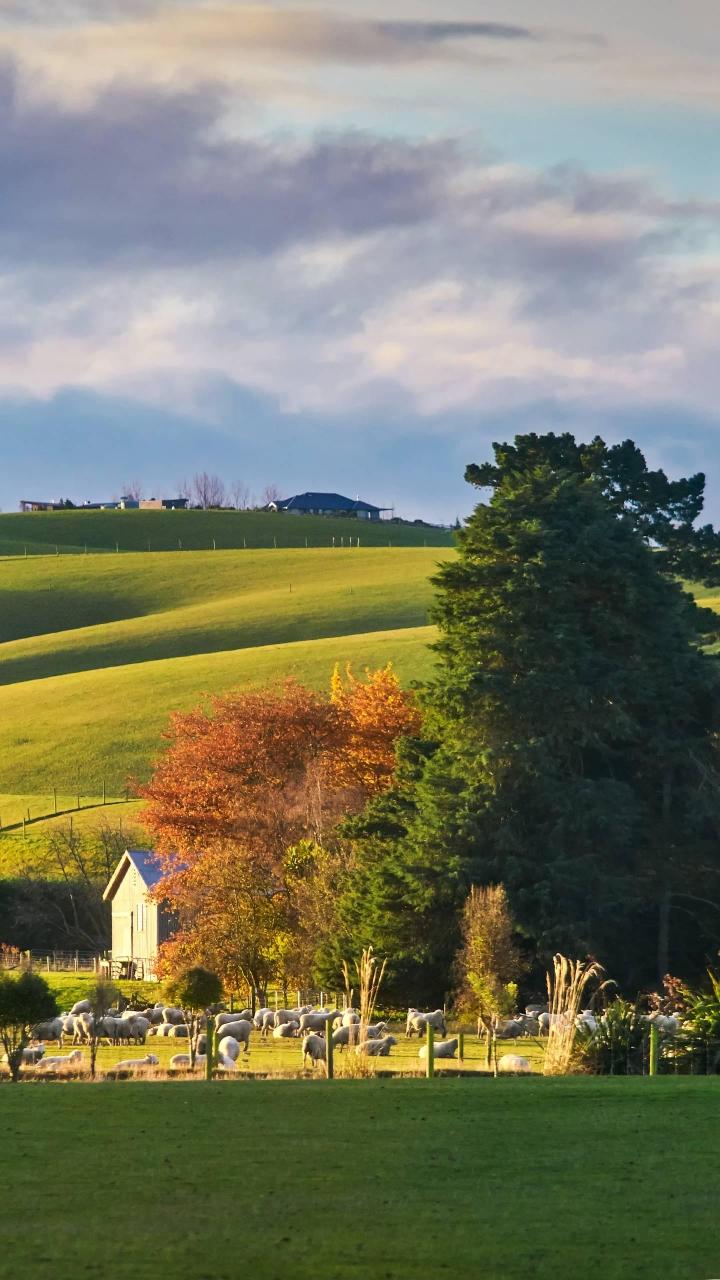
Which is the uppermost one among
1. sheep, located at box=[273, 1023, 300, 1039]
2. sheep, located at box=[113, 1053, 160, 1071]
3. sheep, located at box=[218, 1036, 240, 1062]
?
sheep, located at box=[113, 1053, 160, 1071]

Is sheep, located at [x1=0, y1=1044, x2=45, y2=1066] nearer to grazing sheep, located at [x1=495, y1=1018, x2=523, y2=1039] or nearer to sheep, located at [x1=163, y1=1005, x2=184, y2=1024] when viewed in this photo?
sheep, located at [x1=163, y1=1005, x2=184, y2=1024]

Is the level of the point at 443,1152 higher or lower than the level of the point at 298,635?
lower

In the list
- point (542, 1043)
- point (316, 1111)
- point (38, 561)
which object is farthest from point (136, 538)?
point (316, 1111)

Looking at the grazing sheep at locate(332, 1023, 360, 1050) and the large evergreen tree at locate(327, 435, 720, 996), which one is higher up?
the large evergreen tree at locate(327, 435, 720, 996)

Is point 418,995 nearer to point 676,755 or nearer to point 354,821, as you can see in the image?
point 354,821

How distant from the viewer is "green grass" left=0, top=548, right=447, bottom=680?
386 ft

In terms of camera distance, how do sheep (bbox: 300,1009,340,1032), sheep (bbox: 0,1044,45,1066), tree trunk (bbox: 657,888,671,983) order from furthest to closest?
1. tree trunk (bbox: 657,888,671,983)
2. sheep (bbox: 300,1009,340,1032)
3. sheep (bbox: 0,1044,45,1066)

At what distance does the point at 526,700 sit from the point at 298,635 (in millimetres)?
73836

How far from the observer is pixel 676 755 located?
148 feet

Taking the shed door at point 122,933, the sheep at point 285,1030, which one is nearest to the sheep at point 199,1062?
the sheep at point 285,1030

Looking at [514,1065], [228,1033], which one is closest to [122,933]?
[228,1033]

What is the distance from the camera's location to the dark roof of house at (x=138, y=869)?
69.7m

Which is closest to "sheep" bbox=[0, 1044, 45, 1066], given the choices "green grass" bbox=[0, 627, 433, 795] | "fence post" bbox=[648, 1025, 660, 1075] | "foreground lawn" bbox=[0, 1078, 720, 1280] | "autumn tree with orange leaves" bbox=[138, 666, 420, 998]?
"autumn tree with orange leaves" bbox=[138, 666, 420, 998]

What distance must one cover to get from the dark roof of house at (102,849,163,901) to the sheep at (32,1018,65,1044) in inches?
1012
